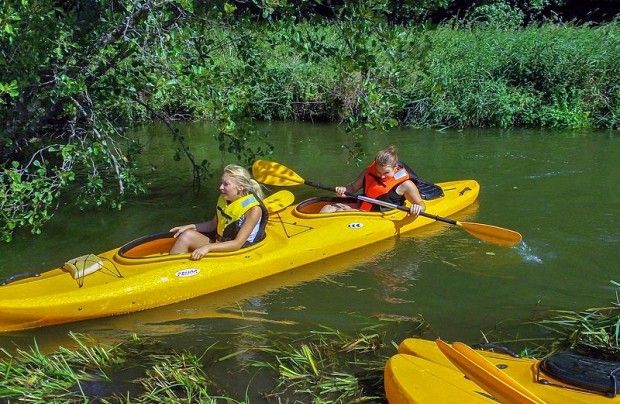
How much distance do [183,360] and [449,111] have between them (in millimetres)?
8903

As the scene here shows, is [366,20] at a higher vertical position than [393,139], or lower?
higher

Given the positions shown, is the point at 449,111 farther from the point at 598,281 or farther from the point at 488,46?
the point at 598,281

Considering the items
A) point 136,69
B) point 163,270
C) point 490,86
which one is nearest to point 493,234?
point 163,270

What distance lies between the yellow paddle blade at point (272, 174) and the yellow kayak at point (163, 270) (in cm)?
61

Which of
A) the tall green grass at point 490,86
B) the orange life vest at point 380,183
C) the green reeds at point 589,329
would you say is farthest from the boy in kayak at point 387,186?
the tall green grass at point 490,86

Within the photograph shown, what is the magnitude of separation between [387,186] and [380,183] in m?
0.08

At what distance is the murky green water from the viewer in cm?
458

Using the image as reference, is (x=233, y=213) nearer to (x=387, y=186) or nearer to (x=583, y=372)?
(x=387, y=186)

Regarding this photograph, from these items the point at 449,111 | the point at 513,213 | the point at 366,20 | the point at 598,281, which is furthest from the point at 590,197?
the point at 449,111

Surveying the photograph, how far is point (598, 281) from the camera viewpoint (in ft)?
16.9

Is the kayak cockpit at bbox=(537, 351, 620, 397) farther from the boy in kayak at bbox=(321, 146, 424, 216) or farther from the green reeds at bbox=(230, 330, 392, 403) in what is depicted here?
the boy in kayak at bbox=(321, 146, 424, 216)

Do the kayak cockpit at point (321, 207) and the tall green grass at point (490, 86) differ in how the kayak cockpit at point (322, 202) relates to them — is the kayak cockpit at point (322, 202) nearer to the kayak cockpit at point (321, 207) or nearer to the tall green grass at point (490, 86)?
the kayak cockpit at point (321, 207)

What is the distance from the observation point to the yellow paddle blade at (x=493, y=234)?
18.2 ft

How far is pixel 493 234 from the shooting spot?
18.7ft
